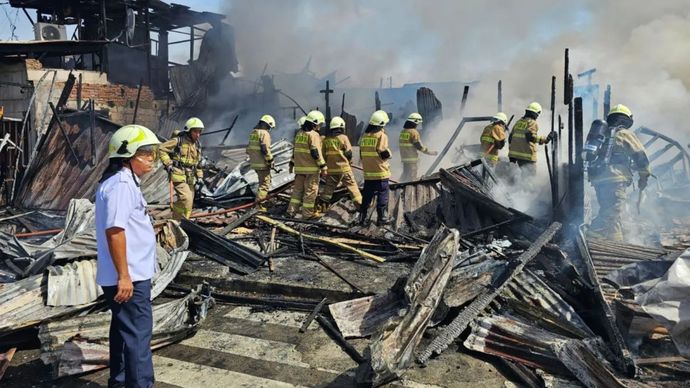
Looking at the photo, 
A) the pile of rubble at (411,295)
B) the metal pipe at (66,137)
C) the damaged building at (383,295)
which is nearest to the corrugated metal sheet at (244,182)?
the damaged building at (383,295)

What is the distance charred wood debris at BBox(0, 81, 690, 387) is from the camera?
10.9 feet

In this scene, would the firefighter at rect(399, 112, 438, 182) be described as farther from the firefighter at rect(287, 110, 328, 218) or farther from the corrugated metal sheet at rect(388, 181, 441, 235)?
the firefighter at rect(287, 110, 328, 218)

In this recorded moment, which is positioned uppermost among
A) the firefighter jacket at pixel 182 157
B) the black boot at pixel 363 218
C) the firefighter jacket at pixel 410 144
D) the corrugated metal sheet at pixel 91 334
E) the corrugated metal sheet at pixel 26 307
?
the firefighter jacket at pixel 410 144

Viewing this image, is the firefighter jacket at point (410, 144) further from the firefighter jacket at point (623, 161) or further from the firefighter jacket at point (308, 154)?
the firefighter jacket at point (623, 161)

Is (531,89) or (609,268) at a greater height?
(531,89)

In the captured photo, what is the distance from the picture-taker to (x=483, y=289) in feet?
13.4

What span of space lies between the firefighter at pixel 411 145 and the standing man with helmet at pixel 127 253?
694 centimetres

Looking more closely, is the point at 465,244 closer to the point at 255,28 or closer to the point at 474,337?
the point at 474,337

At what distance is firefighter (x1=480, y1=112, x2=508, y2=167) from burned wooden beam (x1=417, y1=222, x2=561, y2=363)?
5.20 metres

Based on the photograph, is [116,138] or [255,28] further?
[255,28]

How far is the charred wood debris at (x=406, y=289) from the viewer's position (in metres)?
3.33

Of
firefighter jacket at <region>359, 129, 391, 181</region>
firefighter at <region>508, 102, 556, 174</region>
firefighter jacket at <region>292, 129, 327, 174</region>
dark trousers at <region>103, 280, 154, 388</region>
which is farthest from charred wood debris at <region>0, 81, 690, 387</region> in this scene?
firefighter at <region>508, 102, 556, 174</region>

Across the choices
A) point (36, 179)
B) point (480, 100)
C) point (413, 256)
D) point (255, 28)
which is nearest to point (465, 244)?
point (413, 256)

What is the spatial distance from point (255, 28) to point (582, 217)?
21379 mm
